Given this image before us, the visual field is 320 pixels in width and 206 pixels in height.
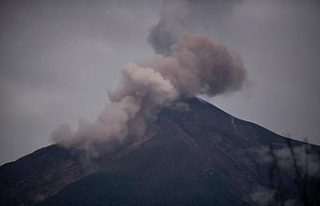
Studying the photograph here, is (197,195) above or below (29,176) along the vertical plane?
below

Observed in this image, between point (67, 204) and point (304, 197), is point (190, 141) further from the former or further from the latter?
point (304, 197)

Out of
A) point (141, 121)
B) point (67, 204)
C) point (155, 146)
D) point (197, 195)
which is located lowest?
point (197, 195)

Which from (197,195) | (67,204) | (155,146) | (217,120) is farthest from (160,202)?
(217,120)

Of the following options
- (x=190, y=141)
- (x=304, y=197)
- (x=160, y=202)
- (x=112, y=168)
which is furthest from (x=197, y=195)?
(x=304, y=197)

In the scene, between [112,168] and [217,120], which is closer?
[112,168]

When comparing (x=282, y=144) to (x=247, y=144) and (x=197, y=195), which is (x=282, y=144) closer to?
(x=247, y=144)

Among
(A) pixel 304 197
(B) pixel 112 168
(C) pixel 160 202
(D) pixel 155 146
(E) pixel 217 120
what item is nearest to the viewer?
(A) pixel 304 197

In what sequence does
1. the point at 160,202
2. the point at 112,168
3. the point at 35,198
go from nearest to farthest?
1. the point at 160,202
2. the point at 35,198
3. the point at 112,168
